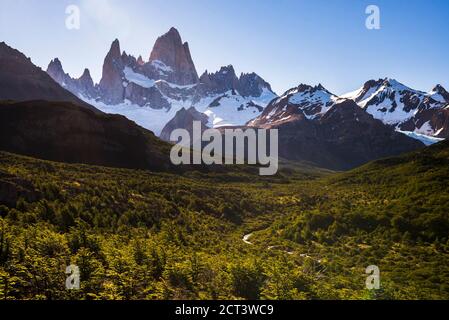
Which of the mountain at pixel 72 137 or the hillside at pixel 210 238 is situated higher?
the mountain at pixel 72 137

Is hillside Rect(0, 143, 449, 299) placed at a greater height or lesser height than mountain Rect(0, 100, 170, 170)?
lesser

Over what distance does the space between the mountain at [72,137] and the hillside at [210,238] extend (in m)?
16.4

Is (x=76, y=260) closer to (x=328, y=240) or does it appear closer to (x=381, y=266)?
(x=381, y=266)

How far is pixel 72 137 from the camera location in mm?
101812

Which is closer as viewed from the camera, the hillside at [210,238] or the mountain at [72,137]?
the hillside at [210,238]

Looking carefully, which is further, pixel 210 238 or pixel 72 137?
pixel 72 137

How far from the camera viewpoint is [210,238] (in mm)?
47344

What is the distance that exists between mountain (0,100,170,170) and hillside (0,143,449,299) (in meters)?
16.4

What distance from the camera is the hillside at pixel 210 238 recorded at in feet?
70.5

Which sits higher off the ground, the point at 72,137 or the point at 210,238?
the point at 72,137

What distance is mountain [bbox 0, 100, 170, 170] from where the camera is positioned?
95625 millimetres

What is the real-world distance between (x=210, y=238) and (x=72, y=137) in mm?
68575

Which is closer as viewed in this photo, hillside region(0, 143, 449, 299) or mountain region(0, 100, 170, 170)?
hillside region(0, 143, 449, 299)
